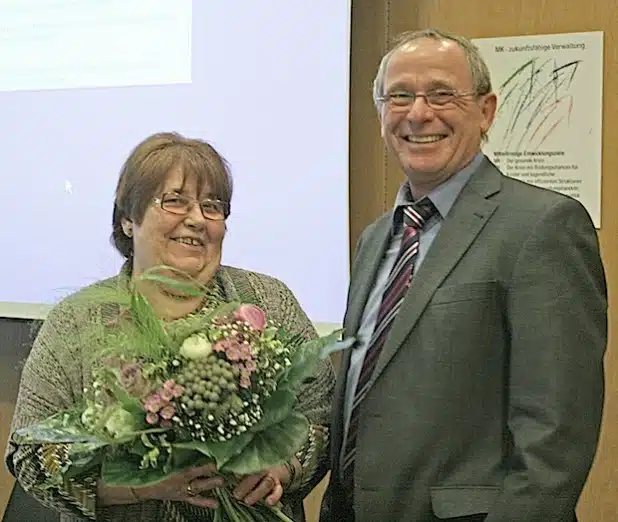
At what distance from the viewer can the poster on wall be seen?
9.38ft

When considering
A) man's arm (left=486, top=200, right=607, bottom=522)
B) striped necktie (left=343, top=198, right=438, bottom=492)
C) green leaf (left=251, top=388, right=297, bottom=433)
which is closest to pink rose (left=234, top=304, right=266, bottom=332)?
green leaf (left=251, top=388, right=297, bottom=433)

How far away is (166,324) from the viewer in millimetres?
1675

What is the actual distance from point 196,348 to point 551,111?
1.74 m

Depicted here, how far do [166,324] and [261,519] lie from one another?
426 millimetres

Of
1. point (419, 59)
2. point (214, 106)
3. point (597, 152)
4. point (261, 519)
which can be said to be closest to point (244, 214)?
point (214, 106)

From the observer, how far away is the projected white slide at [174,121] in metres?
3.06

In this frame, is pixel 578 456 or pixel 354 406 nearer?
pixel 578 456

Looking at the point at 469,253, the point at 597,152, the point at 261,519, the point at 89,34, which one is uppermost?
the point at 89,34

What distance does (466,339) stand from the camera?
1.76 metres

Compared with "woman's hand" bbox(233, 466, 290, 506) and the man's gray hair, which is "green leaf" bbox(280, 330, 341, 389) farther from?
the man's gray hair

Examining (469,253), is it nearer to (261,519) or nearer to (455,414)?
(455,414)

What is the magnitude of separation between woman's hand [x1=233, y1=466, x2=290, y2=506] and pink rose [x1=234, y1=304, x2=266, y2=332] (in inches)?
10.9

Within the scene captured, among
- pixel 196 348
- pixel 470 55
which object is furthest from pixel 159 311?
pixel 470 55

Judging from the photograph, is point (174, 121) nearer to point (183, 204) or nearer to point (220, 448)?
point (183, 204)
